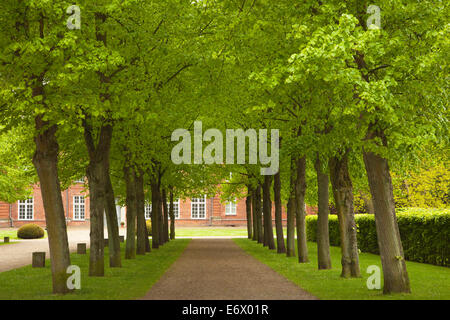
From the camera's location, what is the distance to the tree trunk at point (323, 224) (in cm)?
1897

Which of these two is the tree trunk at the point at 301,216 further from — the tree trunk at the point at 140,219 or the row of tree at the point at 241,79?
the tree trunk at the point at 140,219

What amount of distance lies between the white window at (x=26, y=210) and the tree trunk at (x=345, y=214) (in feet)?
214

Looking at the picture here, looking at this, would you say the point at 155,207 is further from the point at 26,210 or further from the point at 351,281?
the point at 26,210

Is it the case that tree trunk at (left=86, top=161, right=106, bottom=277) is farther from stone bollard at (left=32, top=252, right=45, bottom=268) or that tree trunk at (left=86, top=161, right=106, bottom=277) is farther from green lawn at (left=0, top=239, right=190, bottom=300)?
stone bollard at (left=32, top=252, right=45, bottom=268)

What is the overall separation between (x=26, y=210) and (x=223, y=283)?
65.4 metres

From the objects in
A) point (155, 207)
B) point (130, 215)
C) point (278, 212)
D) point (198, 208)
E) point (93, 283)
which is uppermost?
point (155, 207)

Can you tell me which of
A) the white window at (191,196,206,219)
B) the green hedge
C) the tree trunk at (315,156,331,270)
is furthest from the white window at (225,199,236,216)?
the tree trunk at (315,156,331,270)

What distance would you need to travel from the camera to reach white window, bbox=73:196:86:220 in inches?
2992

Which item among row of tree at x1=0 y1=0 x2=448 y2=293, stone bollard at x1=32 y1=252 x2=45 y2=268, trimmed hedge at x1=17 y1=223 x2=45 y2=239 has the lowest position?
trimmed hedge at x1=17 y1=223 x2=45 y2=239

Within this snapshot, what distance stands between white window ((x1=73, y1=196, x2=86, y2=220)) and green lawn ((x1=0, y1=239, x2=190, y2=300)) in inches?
2216

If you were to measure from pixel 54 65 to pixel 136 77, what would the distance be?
449 cm

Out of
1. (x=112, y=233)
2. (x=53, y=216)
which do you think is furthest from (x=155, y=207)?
(x=53, y=216)

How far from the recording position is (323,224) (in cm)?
1905
